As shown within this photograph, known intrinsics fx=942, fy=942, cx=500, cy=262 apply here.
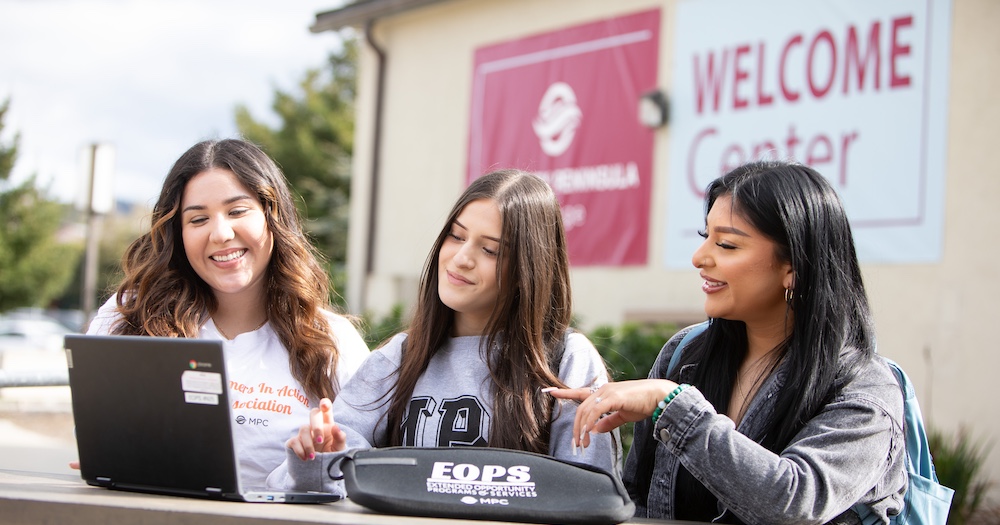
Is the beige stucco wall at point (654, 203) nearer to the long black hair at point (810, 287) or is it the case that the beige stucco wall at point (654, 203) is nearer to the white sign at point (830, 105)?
the white sign at point (830, 105)

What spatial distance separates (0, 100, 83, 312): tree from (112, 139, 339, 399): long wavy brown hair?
17072 millimetres

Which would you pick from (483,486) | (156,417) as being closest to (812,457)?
(483,486)

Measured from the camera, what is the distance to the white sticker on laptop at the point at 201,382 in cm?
184

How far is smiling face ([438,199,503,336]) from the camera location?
8.25 feet

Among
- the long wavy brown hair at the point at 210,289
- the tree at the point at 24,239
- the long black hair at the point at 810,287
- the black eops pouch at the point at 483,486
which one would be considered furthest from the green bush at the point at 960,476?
the tree at the point at 24,239

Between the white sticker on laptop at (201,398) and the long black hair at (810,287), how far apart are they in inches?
47.9

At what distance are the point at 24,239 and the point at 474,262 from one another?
18.3m

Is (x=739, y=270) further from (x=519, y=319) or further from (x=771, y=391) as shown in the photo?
(x=519, y=319)

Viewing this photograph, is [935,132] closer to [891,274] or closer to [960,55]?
[960,55]

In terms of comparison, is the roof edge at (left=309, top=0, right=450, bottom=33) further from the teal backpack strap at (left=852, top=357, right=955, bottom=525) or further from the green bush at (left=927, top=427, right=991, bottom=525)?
the teal backpack strap at (left=852, top=357, right=955, bottom=525)

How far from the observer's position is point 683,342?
2.60m

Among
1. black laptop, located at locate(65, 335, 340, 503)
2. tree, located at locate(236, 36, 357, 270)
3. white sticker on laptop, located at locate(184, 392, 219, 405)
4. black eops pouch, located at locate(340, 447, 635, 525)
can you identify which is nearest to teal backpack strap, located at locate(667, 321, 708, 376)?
black eops pouch, located at locate(340, 447, 635, 525)

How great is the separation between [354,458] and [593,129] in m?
7.14

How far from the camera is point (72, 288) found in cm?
4853
